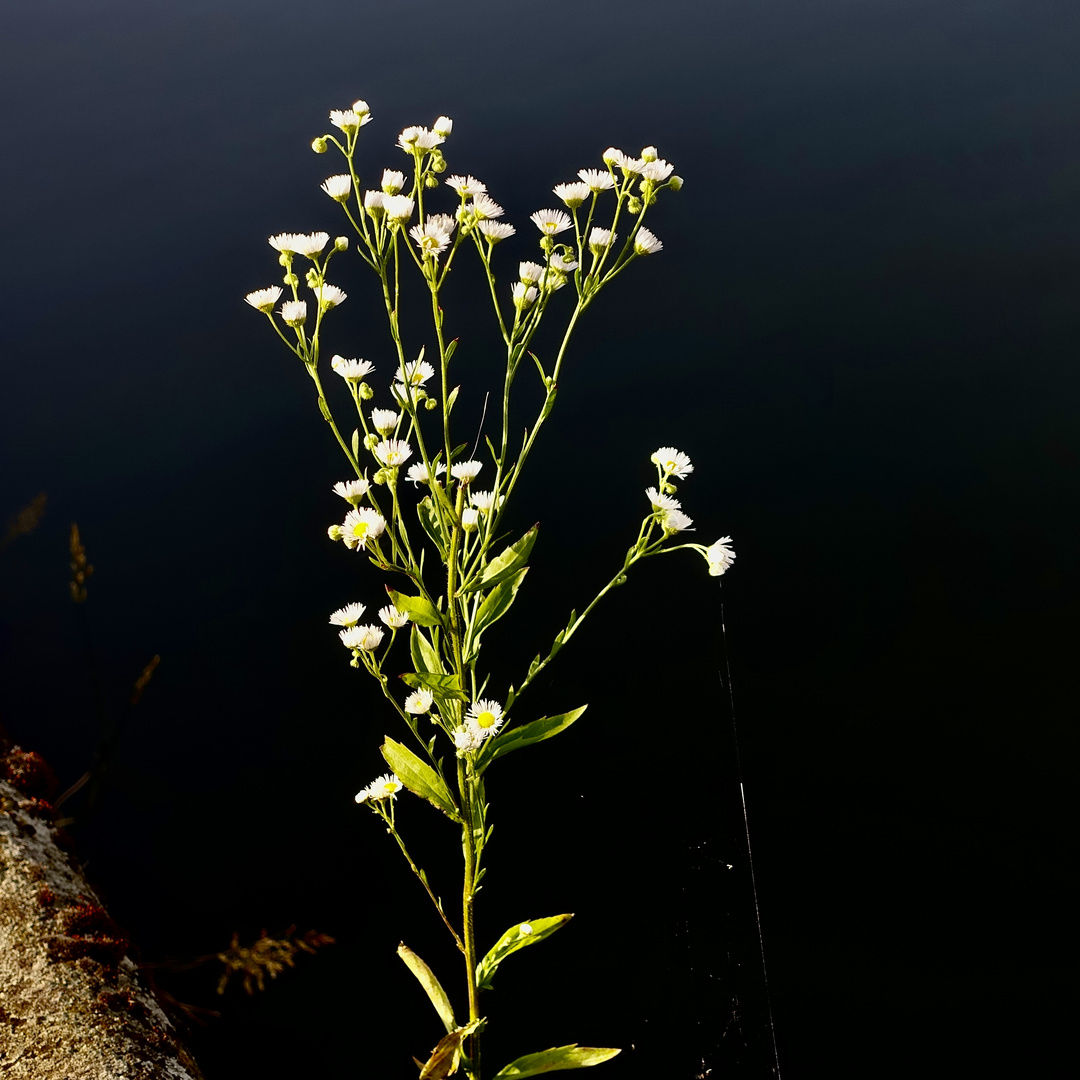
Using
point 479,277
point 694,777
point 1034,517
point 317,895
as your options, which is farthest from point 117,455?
point 1034,517

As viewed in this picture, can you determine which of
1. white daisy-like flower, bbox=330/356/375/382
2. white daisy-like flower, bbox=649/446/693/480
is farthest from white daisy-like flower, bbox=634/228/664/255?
white daisy-like flower, bbox=330/356/375/382

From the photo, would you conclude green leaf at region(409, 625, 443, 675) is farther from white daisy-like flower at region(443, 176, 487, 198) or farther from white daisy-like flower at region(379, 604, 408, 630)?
white daisy-like flower at region(443, 176, 487, 198)

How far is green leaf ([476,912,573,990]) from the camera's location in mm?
1160

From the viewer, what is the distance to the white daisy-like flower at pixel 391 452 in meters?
1.00

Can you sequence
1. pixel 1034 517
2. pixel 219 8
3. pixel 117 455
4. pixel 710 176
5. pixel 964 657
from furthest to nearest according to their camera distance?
pixel 219 8, pixel 710 176, pixel 117 455, pixel 1034 517, pixel 964 657

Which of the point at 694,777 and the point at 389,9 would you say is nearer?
the point at 694,777

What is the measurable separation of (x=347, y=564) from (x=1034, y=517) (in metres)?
1.92

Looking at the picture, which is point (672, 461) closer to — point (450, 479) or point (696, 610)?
point (450, 479)

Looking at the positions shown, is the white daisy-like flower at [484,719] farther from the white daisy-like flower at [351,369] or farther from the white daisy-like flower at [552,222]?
the white daisy-like flower at [552,222]

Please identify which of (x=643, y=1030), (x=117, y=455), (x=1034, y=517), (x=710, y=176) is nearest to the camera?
(x=643, y=1030)

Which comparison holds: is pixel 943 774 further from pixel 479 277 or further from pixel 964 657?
pixel 479 277

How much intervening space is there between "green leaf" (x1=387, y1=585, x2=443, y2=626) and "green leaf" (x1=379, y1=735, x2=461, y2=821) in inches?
7.3

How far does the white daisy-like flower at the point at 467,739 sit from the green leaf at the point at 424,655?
12 cm

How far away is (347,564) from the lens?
2.59 meters
